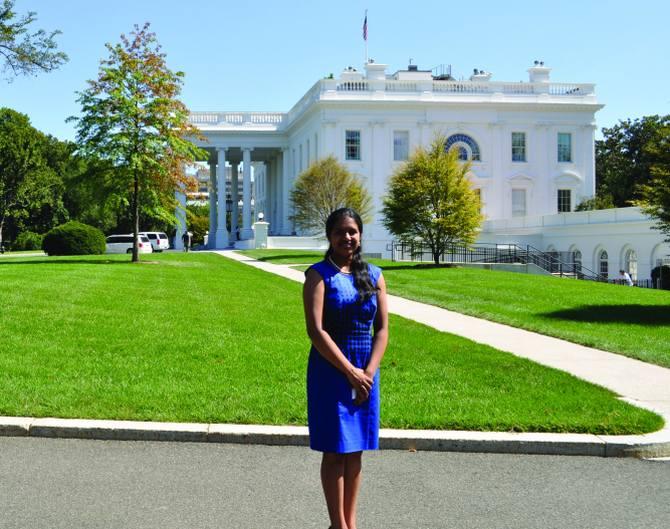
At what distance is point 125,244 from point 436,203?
28.1 metres

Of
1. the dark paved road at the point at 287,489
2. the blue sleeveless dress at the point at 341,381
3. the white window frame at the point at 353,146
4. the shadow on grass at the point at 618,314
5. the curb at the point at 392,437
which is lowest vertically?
the dark paved road at the point at 287,489

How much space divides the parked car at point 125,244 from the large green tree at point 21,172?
13.2 m

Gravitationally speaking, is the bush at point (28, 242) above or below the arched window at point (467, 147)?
below

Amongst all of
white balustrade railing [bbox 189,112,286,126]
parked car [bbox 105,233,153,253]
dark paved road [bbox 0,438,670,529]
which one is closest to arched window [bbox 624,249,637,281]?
parked car [bbox 105,233,153,253]

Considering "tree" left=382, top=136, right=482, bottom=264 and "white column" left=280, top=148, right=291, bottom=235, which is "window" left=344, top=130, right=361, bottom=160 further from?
"tree" left=382, top=136, right=482, bottom=264

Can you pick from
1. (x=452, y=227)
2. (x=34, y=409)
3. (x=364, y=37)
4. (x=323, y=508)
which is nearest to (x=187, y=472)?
(x=323, y=508)

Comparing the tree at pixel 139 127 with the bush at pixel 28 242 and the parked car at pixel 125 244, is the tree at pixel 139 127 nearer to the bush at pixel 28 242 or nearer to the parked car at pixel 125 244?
the parked car at pixel 125 244

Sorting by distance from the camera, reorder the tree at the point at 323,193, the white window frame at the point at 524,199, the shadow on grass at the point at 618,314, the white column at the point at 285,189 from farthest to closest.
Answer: the white column at the point at 285,189 → the white window frame at the point at 524,199 → the tree at the point at 323,193 → the shadow on grass at the point at 618,314

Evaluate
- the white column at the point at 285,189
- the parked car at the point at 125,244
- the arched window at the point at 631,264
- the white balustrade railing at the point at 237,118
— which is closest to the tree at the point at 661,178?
the arched window at the point at 631,264

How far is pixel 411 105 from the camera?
61125 mm

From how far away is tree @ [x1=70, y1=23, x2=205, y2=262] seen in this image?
28312 mm

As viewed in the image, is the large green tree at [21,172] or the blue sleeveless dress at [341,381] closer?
the blue sleeveless dress at [341,381]

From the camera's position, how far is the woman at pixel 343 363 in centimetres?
431

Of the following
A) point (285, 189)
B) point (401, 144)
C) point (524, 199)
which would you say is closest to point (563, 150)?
point (524, 199)
